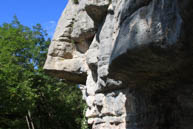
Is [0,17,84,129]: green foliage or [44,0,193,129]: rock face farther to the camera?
[0,17,84,129]: green foliage

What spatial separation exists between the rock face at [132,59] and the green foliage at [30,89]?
136 inches

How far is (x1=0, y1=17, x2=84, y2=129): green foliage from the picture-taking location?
39.1ft

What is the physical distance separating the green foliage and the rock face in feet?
11.4

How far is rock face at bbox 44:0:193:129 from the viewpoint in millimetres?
3355

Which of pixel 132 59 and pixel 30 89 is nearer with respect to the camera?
pixel 132 59

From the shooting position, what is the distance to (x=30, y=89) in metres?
12.8

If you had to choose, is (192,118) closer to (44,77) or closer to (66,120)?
(44,77)

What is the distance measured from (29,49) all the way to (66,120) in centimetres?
527

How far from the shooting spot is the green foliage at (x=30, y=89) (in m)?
11.9

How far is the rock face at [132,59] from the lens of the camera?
11.0 ft

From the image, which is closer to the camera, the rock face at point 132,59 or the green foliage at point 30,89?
the rock face at point 132,59

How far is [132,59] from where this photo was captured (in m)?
3.88

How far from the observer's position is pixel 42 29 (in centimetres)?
1700

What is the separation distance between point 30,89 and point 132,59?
987 cm
